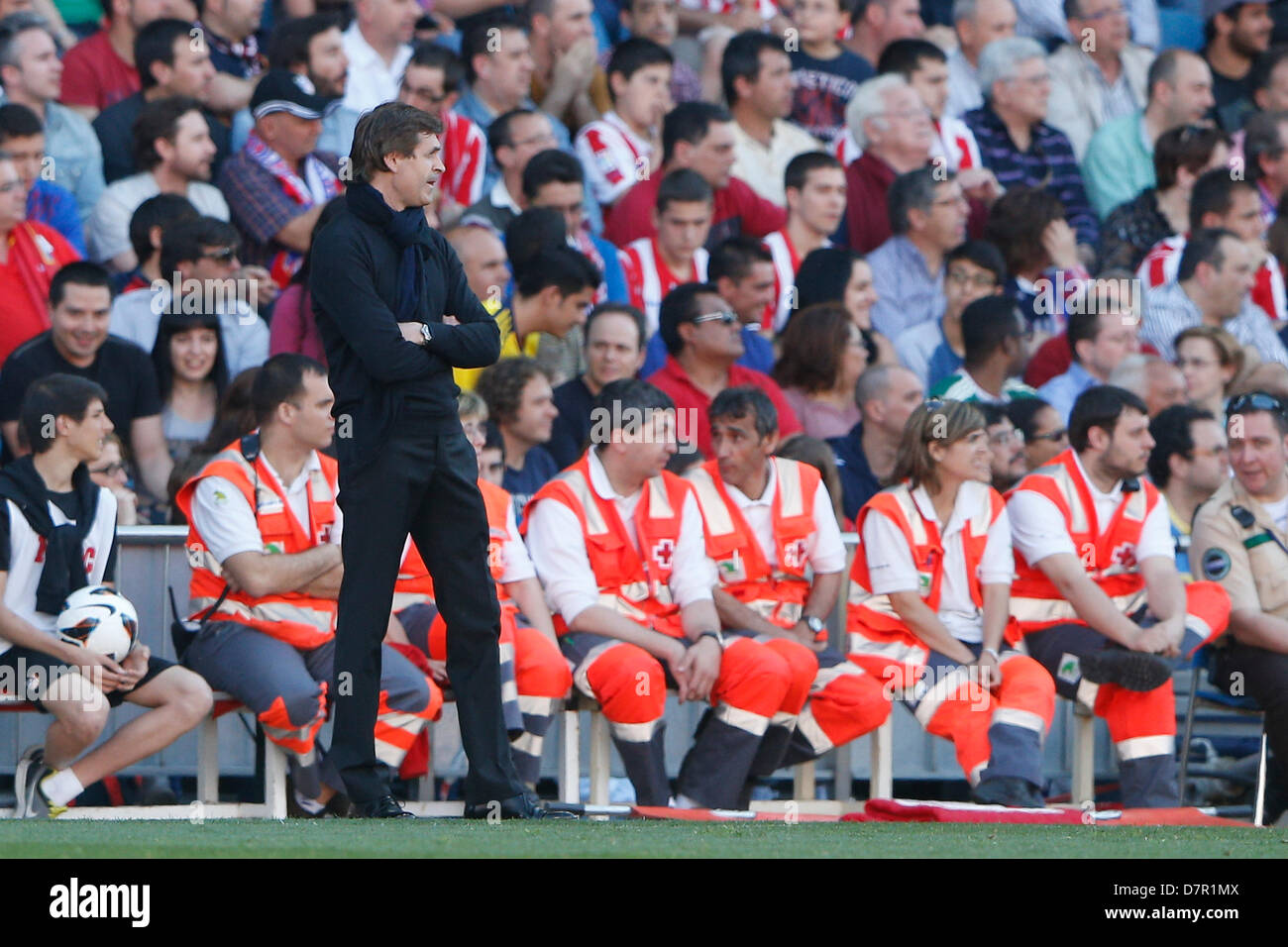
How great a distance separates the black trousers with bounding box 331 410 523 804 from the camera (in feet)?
21.7

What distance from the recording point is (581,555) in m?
8.92

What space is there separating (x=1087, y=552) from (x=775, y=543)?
1.44 metres

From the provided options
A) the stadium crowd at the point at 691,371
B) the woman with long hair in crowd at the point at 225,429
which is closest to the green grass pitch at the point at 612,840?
the stadium crowd at the point at 691,371

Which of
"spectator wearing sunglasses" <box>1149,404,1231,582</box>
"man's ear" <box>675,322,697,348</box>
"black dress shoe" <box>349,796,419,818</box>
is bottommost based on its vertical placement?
"black dress shoe" <box>349,796,419,818</box>

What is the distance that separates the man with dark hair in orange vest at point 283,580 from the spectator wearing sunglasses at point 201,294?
3.86ft

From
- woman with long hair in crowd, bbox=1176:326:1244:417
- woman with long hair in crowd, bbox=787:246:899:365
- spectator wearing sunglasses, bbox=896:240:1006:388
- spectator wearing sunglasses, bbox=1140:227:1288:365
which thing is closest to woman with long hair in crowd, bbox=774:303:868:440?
woman with long hair in crowd, bbox=787:246:899:365

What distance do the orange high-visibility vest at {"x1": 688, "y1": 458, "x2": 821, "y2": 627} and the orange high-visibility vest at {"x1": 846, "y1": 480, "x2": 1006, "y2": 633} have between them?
0.25m

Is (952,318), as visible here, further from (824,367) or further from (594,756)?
(594,756)

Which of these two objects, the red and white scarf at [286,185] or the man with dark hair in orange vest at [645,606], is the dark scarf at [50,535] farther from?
the red and white scarf at [286,185]

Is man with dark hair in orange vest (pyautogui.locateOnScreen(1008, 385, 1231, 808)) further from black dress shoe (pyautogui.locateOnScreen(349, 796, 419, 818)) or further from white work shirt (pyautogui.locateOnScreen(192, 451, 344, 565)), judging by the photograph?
black dress shoe (pyautogui.locateOnScreen(349, 796, 419, 818))

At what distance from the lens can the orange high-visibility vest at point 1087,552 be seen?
30.9 feet
